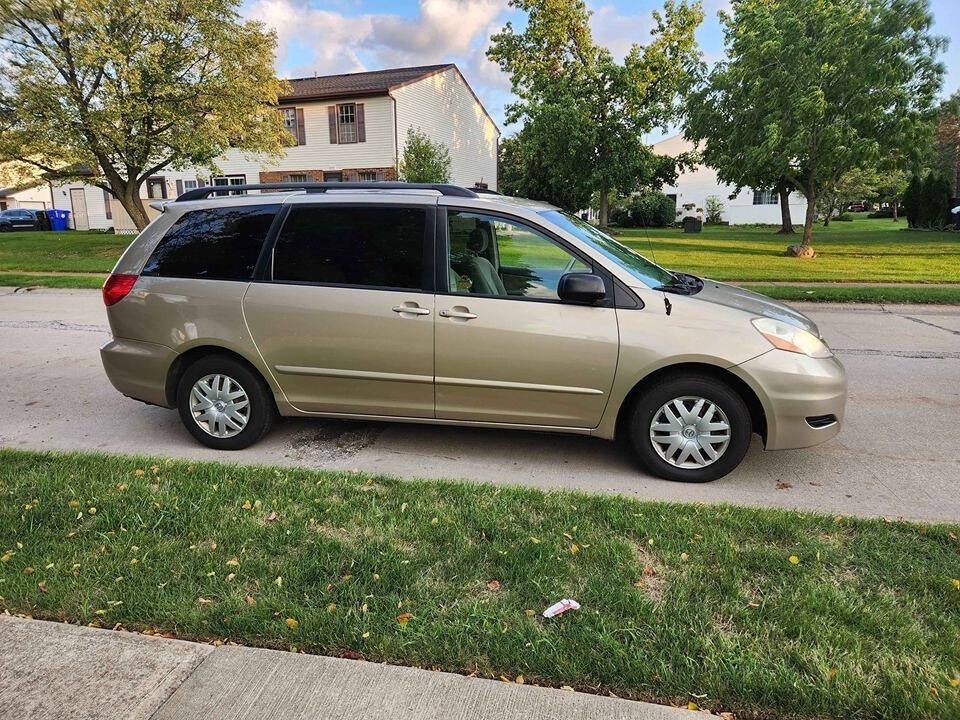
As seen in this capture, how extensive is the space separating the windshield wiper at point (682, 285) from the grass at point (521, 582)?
141 cm

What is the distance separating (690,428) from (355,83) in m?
29.8

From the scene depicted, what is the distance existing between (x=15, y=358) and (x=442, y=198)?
19.6 feet

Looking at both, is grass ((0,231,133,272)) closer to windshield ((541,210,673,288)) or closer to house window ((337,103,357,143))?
house window ((337,103,357,143))

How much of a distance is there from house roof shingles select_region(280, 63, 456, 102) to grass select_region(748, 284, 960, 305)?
20218 mm

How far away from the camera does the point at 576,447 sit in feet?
16.1

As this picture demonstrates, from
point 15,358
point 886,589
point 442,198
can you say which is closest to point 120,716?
point 886,589

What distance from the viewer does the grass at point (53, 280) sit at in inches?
552

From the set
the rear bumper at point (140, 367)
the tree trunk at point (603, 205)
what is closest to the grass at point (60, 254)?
the rear bumper at point (140, 367)

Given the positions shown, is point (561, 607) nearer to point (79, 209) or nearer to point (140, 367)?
point (140, 367)

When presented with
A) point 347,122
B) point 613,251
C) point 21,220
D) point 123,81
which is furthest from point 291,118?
point 613,251

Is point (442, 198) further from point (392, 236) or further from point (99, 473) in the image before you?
point (99, 473)

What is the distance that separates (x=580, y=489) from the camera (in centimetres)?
412

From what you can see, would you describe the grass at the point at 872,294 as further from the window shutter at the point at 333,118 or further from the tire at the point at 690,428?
the window shutter at the point at 333,118

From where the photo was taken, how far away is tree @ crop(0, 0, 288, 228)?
18.2 meters
